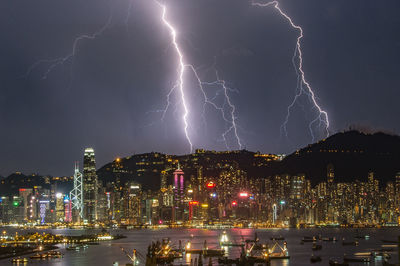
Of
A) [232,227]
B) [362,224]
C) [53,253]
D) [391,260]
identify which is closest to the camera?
[391,260]

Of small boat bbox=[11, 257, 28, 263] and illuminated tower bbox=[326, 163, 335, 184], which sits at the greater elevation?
illuminated tower bbox=[326, 163, 335, 184]

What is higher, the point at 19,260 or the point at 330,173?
the point at 330,173

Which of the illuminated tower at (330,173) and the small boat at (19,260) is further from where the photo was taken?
the illuminated tower at (330,173)

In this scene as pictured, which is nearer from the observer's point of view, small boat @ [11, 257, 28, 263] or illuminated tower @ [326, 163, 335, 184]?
small boat @ [11, 257, 28, 263]

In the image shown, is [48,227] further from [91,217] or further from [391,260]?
[391,260]

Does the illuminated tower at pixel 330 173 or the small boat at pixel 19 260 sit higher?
the illuminated tower at pixel 330 173

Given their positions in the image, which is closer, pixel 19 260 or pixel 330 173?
pixel 19 260

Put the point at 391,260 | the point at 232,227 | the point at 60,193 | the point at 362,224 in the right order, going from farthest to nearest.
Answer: the point at 60,193, the point at 232,227, the point at 362,224, the point at 391,260

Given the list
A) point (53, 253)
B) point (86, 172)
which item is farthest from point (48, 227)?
point (53, 253)

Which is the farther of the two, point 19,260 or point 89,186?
point 89,186

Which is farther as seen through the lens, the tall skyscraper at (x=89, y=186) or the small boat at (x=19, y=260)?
the tall skyscraper at (x=89, y=186)

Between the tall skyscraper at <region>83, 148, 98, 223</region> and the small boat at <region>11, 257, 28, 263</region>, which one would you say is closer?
the small boat at <region>11, 257, 28, 263</region>
